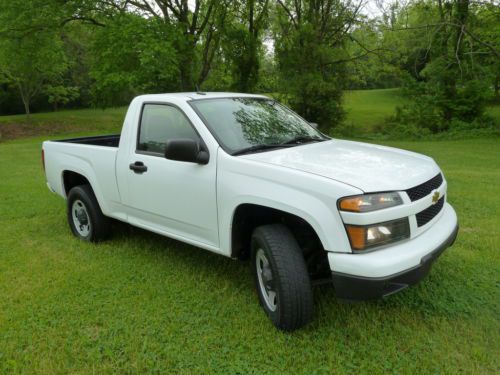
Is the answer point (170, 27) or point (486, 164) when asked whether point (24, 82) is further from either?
point (486, 164)

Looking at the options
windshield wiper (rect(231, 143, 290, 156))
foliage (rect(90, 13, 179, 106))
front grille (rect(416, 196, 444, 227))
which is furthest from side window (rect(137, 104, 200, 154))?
foliage (rect(90, 13, 179, 106))

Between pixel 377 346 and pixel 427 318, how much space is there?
1.90ft

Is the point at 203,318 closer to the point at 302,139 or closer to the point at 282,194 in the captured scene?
the point at 282,194

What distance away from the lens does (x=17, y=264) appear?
15.2 feet

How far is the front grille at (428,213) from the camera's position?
3.07 meters

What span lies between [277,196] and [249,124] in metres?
1.17

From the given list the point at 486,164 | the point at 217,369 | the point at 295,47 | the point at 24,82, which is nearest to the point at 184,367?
the point at 217,369

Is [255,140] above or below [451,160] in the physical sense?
above

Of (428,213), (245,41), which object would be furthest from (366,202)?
(245,41)

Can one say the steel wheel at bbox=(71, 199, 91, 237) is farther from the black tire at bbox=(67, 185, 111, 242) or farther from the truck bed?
the truck bed

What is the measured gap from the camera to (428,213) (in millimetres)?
3201

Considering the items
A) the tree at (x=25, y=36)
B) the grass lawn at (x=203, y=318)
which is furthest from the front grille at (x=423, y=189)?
the tree at (x=25, y=36)

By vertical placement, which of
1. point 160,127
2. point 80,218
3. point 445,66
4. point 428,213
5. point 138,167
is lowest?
point 80,218

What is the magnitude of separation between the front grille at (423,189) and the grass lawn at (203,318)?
975 mm
